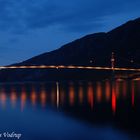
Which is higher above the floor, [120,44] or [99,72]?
[120,44]

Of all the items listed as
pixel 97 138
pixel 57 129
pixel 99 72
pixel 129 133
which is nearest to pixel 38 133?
pixel 57 129

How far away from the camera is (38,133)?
13.5m

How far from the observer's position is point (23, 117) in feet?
59.8

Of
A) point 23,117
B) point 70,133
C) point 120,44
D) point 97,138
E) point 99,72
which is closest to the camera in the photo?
point 97,138

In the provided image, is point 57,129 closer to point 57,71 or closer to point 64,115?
point 64,115

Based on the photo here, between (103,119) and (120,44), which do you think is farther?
(120,44)

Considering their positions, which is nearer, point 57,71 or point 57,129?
point 57,129

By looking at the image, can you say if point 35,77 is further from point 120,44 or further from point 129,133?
point 129,133

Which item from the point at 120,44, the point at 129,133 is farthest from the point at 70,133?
the point at 120,44

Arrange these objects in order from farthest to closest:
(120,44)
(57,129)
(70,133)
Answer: (120,44), (57,129), (70,133)

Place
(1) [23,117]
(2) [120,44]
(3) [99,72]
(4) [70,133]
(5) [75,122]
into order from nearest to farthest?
(4) [70,133] < (5) [75,122] < (1) [23,117] < (3) [99,72] < (2) [120,44]

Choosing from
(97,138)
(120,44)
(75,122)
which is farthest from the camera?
(120,44)

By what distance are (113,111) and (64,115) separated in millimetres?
2260

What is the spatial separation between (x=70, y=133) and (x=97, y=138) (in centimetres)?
128
